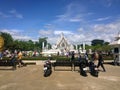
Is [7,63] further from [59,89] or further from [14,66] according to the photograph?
[59,89]

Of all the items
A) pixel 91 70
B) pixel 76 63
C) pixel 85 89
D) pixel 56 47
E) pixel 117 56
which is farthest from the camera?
pixel 56 47

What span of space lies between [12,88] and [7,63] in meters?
11.0

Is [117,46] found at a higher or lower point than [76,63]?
higher

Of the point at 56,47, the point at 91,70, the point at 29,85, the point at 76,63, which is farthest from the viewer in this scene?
the point at 56,47

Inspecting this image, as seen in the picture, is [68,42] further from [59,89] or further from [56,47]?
[59,89]

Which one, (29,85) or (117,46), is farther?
(117,46)

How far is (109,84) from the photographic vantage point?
14.4 meters

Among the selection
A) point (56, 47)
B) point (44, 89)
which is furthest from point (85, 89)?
point (56, 47)

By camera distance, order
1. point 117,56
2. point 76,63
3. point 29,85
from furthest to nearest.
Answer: point 117,56
point 76,63
point 29,85

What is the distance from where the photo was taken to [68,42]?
99.7 m

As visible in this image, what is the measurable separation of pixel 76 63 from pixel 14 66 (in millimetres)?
6108

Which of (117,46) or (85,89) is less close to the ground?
(117,46)

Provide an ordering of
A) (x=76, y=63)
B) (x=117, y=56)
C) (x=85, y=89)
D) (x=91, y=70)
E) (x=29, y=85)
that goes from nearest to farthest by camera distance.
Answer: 1. (x=85, y=89)
2. (x=29, y=85)
3. (x=91, y=70)
4. (x=76, y=63)
5. (x=117, y=56)

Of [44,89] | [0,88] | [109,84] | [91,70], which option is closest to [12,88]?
[0,88]
